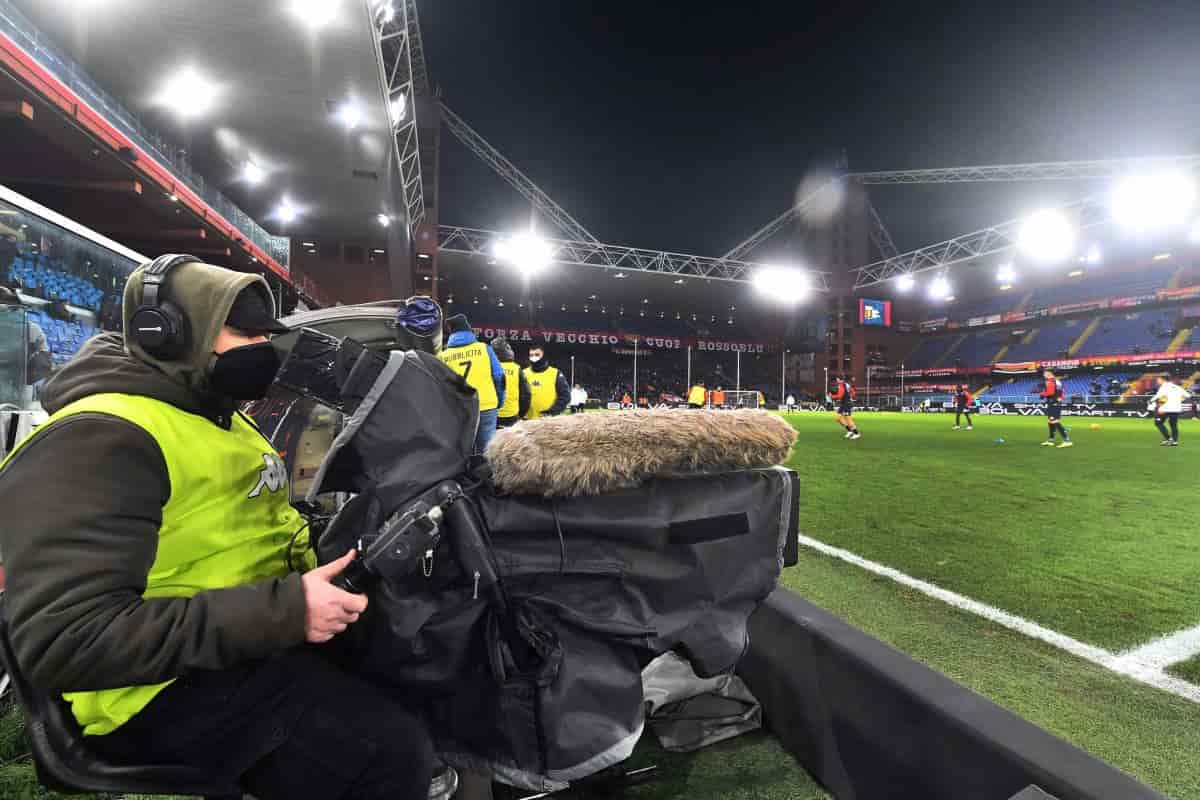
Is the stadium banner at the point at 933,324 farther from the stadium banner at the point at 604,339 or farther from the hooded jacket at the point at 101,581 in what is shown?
the hooded jacket at the point at 101,581

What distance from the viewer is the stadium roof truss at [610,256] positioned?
3075 centimetres

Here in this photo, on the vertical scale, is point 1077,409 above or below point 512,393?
below

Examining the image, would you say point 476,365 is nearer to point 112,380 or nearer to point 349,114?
point 112,380

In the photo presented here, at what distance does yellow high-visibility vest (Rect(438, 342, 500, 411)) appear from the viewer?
497cm

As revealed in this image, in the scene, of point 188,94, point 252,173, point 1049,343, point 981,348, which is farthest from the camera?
point 981,348

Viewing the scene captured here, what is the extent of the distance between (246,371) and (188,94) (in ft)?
51.5

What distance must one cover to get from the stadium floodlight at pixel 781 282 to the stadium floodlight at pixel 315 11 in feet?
109

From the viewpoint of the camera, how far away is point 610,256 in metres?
33.8

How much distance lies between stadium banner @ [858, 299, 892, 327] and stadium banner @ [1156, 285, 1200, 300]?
51.6 feet

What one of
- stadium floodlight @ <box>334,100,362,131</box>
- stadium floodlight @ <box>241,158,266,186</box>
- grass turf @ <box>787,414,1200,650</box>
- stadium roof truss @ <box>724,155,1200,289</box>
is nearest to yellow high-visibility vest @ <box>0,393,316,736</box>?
grass turf @ <box>787,414,1200,650</box>

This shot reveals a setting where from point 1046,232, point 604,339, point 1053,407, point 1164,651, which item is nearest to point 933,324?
point 1046,232

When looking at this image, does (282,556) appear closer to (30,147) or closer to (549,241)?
(30,147)

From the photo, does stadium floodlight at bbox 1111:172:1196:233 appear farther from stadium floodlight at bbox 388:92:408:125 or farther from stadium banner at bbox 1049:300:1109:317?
stadium floodlight at bbox 388:92:408:125

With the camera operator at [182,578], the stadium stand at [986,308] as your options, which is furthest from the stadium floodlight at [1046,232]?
the camera operator at [182,578]
